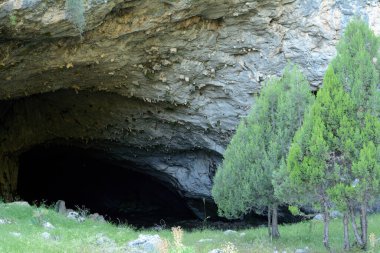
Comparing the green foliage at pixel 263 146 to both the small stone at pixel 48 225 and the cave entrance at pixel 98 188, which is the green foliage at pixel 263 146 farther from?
the cave entrance at pixel 98 188

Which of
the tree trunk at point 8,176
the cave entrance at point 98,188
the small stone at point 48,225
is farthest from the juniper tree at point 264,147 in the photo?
the cave entrance at point 98,188

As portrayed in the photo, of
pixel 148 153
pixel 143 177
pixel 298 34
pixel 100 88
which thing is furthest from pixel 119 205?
pixel 298 34

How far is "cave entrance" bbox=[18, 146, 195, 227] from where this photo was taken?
89.5 ft

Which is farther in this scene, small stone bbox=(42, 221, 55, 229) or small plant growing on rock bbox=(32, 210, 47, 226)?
small plant growing on rock bbox=(32, 210, 47, 226)

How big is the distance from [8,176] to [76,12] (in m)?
12.1

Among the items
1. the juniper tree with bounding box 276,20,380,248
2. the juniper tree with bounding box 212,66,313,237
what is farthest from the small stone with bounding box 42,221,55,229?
the juniper tree with bounding box 276,20,380,248

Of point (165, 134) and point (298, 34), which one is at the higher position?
point (298, 34)

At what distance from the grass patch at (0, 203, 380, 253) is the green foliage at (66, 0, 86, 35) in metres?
4.32

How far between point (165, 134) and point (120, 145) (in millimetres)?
2822

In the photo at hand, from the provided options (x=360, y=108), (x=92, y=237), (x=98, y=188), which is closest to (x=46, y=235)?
(x=92, y=237)

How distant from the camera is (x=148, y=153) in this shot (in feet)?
71.4

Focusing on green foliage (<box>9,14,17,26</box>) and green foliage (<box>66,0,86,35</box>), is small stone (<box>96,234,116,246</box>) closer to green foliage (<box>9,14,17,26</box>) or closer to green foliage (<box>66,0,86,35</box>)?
green foliage (<box>66,0,86,35</box>)

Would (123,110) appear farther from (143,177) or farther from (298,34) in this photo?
(143,177)

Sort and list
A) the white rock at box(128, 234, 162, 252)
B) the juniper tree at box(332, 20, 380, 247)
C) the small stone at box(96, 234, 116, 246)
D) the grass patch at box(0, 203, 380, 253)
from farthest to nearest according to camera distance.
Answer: the small stone at box(96, 234, 116, 246)
the juniper tree at box(332, 20, 380, 247)
the white rock at box(128, 234, 162, 252)
the grass patch at box(0, 203, 380, 253)
